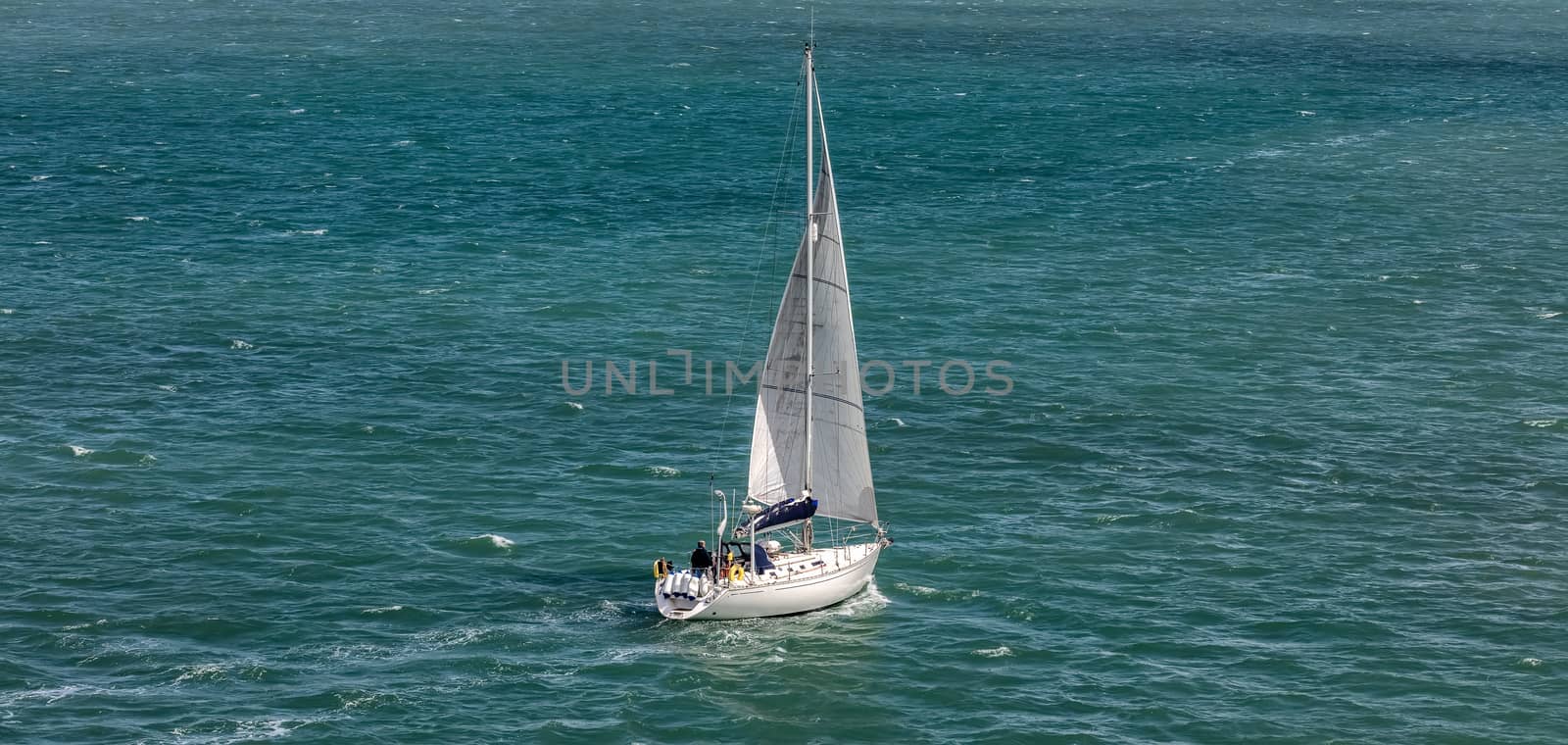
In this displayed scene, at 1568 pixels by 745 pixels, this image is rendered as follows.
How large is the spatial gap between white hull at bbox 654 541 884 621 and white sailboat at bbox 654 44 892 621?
0.16 feet

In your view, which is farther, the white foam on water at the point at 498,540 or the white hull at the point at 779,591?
the white foam on water at the point at 498,540

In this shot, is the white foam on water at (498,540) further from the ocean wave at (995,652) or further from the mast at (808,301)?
the ocean wave at (995,652)

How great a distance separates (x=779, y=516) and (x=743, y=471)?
26937mm

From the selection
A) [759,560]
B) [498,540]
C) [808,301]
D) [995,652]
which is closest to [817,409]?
[808,301]

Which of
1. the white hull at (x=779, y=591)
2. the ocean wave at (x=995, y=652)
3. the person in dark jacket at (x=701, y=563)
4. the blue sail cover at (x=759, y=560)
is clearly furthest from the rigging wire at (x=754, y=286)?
the ocean wave at (x=995, y=652)

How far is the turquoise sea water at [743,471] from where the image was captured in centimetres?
9331

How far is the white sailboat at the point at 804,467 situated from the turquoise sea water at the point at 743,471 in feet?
7.85

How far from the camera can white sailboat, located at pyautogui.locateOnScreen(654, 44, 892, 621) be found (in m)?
96.5

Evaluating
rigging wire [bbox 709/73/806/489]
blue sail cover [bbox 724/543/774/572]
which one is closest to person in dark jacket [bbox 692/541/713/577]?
blue sail cover [bbox 724/543/774/572]

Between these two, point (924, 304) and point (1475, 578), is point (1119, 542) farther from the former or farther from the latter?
point (924, 304)

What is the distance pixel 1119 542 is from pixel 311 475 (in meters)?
50.1

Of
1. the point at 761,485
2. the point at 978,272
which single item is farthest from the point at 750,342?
the point at 761,485

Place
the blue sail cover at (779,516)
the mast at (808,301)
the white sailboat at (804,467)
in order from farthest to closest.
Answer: the blue sail cover at (779,516)
the white sailboat at (804,467)
the mast at (808,301)

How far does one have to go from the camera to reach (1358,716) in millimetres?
91500
